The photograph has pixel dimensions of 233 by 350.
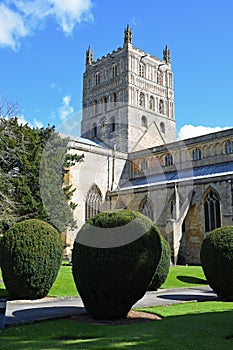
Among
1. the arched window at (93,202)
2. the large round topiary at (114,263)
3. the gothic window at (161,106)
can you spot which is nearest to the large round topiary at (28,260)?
the large round topiary at (114,263)

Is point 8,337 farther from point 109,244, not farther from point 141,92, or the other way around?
point 141,92

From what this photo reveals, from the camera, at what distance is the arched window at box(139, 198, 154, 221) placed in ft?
107

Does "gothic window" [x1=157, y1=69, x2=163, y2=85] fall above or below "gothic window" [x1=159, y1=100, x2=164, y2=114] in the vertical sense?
above

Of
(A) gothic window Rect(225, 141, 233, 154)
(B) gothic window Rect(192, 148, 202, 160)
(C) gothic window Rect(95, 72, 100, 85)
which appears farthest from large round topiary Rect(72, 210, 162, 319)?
(C) gothic window Rect(95, 72, 100, 85)

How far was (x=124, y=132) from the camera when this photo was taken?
150 feet

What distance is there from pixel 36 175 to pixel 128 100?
23.6 meters

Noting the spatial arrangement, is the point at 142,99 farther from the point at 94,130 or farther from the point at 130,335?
the point at 130,335

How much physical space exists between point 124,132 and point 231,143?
15.7 metres

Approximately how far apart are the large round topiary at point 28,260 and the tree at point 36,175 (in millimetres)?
9080

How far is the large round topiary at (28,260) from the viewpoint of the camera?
1333 centimetres

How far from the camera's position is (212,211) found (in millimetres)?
A: 28984

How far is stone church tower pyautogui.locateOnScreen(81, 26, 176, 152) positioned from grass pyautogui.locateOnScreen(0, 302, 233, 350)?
A: 36216mm

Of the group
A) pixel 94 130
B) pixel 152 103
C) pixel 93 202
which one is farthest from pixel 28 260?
pixel 152 103

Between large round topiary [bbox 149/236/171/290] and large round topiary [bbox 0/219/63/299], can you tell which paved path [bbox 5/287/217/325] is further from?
large round topiary [bbox 0/219/63/299]
